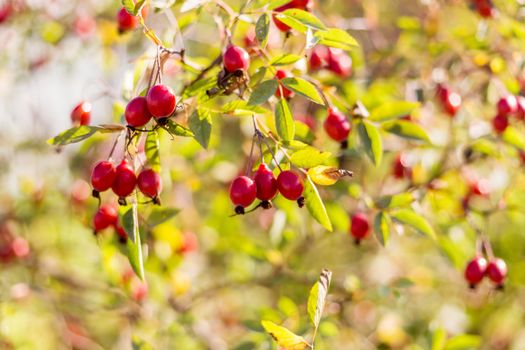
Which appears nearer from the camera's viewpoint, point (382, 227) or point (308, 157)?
point (308, 157)

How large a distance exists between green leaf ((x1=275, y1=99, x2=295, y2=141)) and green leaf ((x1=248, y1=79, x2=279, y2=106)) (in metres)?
0.08

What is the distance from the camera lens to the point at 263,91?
5.49 feet

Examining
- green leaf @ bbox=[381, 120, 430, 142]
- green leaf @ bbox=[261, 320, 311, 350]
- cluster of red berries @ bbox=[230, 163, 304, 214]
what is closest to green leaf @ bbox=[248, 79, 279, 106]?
cluster of red berries @ bbox=[230, 163, 304, 214]

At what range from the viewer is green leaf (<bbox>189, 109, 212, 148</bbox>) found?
5.29 ft

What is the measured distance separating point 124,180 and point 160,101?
0.27 metres

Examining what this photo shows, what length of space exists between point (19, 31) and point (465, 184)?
2.54 metres

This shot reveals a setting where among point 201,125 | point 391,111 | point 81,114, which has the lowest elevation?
point 391,111

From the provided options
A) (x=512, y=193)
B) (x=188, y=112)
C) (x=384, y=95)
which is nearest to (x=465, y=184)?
(x=512, y=193)

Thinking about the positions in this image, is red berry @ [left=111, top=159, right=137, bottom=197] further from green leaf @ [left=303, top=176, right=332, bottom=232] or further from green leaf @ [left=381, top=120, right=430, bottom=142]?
green leaf @ [left=381, top=120, right=430, bottom=142]

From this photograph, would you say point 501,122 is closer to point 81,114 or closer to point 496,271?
point 496,271

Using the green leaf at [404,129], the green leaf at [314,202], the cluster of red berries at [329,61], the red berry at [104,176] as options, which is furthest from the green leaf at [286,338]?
the cluster of red berries at [329,61]

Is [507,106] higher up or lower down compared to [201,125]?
lower down

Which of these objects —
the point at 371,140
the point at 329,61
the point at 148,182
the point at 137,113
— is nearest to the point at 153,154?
the point at 148,182

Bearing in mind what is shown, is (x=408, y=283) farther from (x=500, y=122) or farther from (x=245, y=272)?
(x=245, y=272)
